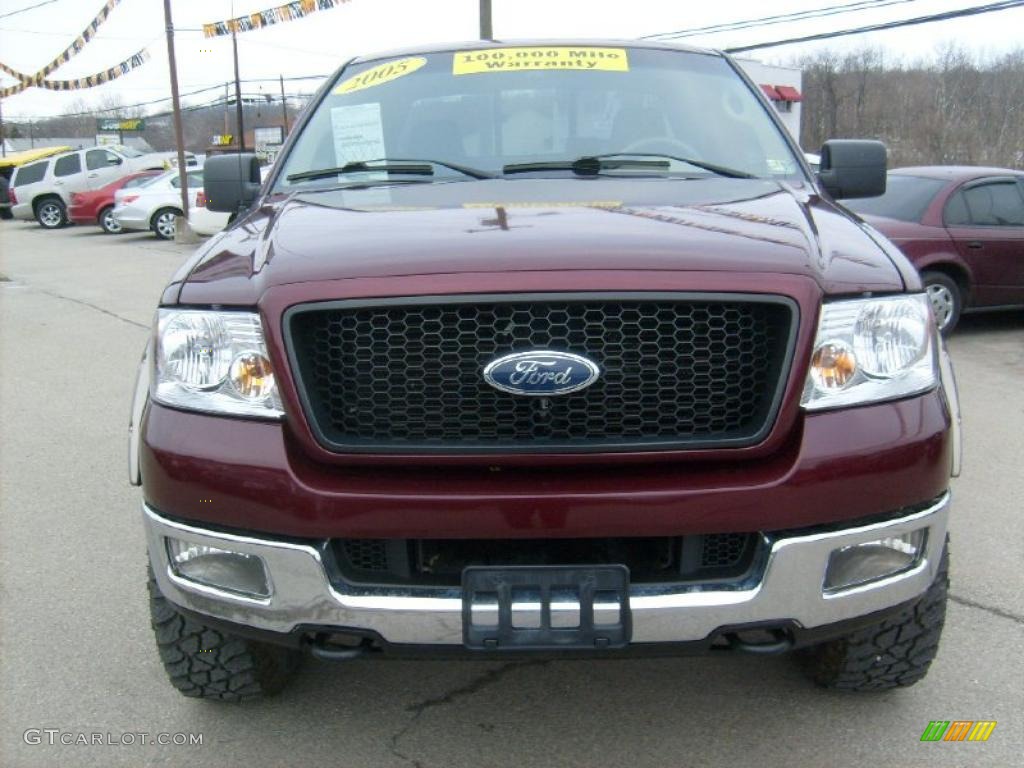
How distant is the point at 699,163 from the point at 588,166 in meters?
0.38

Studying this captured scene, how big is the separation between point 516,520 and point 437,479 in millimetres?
200

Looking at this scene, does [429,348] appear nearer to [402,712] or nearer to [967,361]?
[402,712]

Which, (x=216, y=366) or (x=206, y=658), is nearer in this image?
(x=216, y=366)

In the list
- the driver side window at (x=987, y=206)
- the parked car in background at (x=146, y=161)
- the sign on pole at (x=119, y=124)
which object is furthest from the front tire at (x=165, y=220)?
the sign on pole at (x=119, y=124)

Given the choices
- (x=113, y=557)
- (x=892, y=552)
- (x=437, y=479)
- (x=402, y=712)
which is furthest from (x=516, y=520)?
(x=113, y=557)

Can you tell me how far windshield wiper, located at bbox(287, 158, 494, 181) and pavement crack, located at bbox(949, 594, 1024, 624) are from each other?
7.04ft

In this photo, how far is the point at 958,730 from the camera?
2.66 meters

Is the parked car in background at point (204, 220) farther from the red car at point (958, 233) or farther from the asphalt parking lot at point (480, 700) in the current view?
the asphalt parking lot at point (480, 700)

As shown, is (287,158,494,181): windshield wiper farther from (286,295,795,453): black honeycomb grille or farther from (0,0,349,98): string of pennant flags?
(0,0,349,98): string of pennant flags

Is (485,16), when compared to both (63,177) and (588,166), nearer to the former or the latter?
(63,177)

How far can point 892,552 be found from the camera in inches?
86.9

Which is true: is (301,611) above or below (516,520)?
below

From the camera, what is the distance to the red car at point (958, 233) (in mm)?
8289

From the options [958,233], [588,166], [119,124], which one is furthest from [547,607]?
[119,124]
